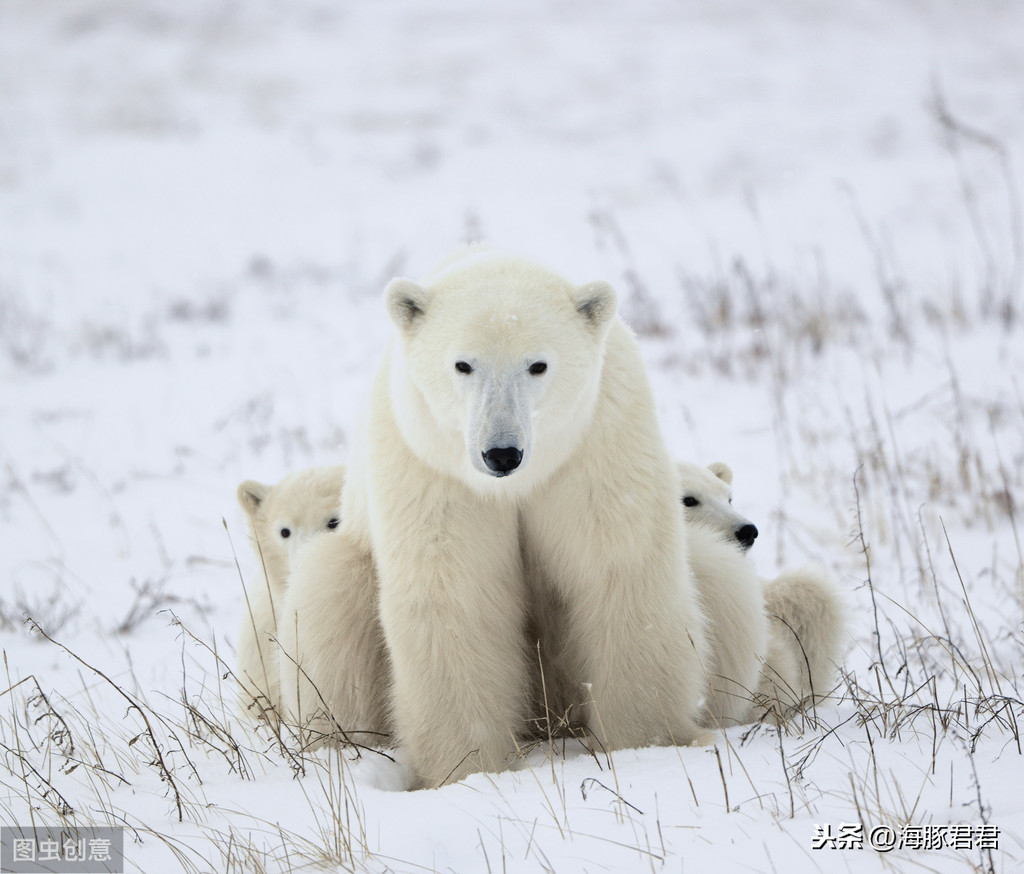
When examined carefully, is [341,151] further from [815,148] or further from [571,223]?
[815,148]

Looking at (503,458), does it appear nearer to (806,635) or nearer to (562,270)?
(806,635)

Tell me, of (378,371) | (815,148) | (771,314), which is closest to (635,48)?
(815,148)

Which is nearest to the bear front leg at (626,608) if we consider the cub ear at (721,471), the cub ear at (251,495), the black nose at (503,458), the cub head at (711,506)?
the black nose at (503,458)

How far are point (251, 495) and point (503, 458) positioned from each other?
90.5 inches

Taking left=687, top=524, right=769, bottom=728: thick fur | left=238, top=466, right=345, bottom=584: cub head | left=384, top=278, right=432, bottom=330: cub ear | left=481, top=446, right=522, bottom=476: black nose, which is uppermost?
left=384, top=278, right=432, bottom=330: cub ear

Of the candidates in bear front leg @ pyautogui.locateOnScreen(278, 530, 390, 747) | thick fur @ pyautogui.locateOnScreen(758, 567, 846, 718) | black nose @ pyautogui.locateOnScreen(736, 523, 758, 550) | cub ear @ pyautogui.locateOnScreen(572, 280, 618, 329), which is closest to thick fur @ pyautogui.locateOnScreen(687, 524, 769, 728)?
thick fur @ pyautogui.locateOnScreen(758, 567, 846, 718)

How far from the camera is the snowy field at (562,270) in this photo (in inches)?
91.3

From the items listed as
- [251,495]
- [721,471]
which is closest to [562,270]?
[721,471]

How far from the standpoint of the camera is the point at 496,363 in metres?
2.65

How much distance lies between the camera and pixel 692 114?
23.0 metres

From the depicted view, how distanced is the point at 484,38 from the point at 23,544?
1075 inches

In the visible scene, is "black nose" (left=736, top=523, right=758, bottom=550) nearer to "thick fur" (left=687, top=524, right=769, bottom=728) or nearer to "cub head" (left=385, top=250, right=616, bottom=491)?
"thick fur" (left=687, top=524, right=769, bottom=728)

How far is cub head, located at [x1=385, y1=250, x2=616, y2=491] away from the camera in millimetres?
2607

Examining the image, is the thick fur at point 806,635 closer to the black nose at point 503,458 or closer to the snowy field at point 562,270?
the snowy field at point 562,270
